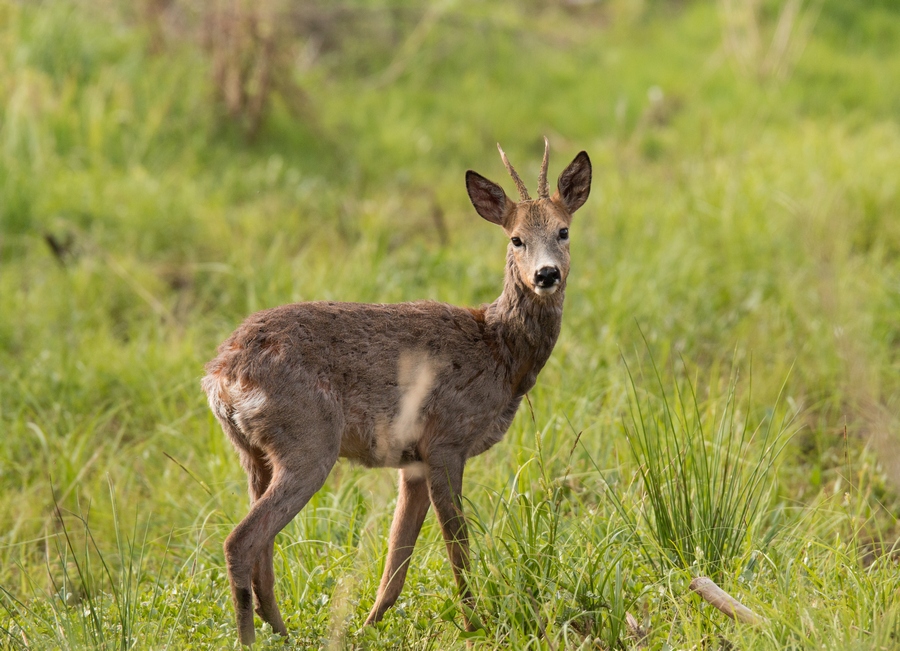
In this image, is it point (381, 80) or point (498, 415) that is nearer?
point (498, 415)

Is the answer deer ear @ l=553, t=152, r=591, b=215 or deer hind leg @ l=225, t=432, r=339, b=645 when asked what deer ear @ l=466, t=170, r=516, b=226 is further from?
deer hind leg @ l=225, t=432, r=339, b=645

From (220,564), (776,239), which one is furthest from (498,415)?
(776,239)

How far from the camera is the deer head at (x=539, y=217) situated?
3.82 meters

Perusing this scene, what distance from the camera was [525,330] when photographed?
4.03 m

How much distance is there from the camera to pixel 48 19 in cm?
902

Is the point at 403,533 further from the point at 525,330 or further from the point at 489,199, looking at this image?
the point at 489,199

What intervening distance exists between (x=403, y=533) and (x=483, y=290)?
2.96 meters

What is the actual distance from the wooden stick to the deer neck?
100 cm

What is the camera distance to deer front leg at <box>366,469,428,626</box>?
3.72 m

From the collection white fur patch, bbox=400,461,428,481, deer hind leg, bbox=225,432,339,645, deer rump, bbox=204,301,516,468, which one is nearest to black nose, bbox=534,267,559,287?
deer rump, bbox=204,301,516,468

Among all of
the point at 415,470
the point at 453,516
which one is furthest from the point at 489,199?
the point at 453,516

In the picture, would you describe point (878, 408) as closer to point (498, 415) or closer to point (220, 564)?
point (498, 415)

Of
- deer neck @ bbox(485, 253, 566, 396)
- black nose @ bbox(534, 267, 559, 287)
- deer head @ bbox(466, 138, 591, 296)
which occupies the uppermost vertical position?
deer head @ bbox(466, 138, 591, 296)

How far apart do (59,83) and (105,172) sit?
52.6 inches
